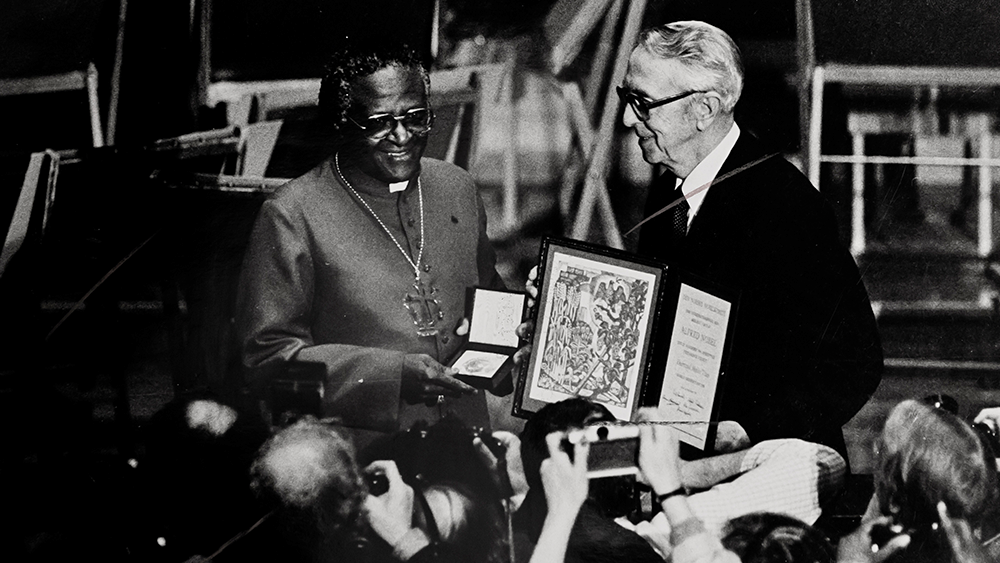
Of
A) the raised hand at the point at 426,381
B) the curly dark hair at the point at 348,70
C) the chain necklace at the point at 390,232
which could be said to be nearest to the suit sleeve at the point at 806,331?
the raised hand at the point at 426,381

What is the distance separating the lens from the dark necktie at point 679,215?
278cm

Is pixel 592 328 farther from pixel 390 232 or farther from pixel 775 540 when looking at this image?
pixel 775 540

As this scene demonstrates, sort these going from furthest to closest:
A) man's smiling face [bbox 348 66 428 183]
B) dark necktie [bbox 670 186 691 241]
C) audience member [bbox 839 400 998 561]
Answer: audience member [bbox 839 400 998 561] → dark necktie [bbox 670 186 691 241] → man's smiling face [bbox 348 66 428 183]

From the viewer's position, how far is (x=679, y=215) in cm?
279

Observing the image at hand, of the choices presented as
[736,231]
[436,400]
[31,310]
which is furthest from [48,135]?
[736,231]

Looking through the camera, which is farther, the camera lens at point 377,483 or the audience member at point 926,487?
the audience member at point 926,487

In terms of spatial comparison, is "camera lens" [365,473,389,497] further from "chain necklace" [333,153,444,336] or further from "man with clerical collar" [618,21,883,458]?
"man with clerical collar" [618,21,883,458]

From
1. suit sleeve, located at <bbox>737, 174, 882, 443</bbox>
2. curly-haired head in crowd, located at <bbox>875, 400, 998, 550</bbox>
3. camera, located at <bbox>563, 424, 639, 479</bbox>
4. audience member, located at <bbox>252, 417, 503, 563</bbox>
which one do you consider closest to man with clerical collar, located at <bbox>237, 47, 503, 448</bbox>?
audience member, located at <bbox>252, 417, 503, 563</bbox>

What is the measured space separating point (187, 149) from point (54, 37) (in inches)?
22.2

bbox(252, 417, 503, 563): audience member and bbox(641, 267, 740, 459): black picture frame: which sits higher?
bbox(641, 267, 740, 459): black picture frame

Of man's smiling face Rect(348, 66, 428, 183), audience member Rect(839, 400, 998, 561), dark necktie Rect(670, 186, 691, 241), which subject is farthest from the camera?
audience member Rect(839, 400, 998, 561)

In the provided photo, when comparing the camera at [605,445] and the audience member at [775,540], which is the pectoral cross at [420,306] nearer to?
the camera at [605,445]

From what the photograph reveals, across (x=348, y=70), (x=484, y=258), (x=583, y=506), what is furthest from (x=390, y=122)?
(x=583, y=506)

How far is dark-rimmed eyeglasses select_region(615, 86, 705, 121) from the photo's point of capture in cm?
270
